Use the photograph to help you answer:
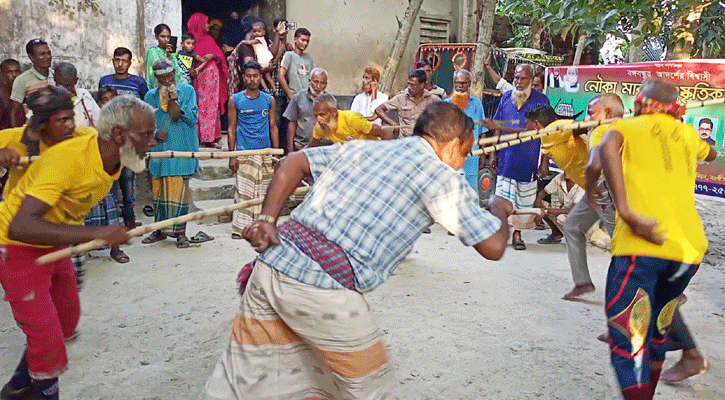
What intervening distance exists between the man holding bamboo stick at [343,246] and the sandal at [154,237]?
442 centimetres

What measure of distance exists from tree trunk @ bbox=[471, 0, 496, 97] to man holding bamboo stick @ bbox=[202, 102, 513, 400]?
646 centimetres

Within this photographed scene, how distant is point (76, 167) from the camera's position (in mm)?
2814

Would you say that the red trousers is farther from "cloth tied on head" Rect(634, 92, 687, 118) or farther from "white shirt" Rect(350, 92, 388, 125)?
"white shirt" Rect(350, 92, 388, 125)

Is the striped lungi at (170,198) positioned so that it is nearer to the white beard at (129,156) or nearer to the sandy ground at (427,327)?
the sandy ground at (427,327)

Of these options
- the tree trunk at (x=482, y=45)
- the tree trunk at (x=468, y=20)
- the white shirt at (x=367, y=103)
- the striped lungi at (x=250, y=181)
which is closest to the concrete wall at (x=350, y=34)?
the tree trunk at (x=468, y=20)

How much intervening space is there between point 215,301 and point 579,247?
8.99ft

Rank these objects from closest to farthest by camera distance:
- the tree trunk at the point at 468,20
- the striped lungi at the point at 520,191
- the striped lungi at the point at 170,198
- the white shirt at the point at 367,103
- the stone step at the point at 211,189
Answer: the striped lungi at the point at 170,198
the striped lungi at the point at 520,191
the stone step at the point at 211,189
the white shirt at the point at 367,103
the tree trunk at the point at 468,20

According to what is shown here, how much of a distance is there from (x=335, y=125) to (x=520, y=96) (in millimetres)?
2123

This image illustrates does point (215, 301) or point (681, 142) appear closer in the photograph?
point (681, 142)

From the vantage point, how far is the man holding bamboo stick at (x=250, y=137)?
6898 millimetres

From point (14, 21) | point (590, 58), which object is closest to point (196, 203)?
point (14, 21)

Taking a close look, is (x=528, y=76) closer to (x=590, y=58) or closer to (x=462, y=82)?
(x=462, y=82)

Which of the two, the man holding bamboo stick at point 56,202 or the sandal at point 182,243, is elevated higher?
the man holding bamboo stick at point 56,202

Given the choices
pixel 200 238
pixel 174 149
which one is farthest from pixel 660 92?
pixel 200 238
